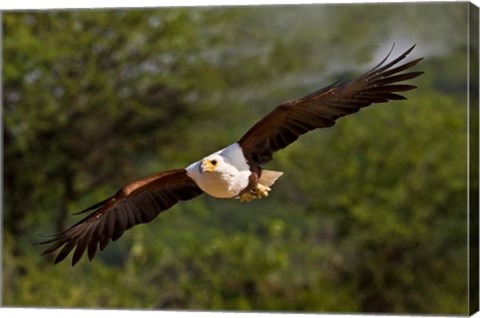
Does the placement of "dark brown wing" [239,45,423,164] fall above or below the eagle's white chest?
above

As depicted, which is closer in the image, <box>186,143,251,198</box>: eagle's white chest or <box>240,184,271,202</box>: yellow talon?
<box>186,143,251,198</box>: eagle's white chest

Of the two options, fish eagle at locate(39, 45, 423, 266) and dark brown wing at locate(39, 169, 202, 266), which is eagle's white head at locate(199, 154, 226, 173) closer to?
fish eagle at locate(39, 45, 423, 266)

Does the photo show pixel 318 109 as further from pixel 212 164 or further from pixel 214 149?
pixel 214 149

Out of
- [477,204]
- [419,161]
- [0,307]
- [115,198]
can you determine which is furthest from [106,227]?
[419,161]

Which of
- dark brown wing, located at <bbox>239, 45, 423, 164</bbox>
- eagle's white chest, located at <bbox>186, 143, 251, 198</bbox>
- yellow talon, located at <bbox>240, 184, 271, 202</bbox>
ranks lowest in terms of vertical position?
yellow talon, located at <bbox>240, 184, 271, 202</bbox>

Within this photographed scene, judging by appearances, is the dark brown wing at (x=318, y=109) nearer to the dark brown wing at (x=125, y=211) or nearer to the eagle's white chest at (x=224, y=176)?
the eagle's white chest at (x=224, y=176)

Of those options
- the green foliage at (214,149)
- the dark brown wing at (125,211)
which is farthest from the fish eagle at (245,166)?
the green foliage at (214,149)

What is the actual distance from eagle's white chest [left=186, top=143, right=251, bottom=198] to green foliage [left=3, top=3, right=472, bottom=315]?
14.6 feet

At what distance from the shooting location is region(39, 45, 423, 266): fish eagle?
5.74 m

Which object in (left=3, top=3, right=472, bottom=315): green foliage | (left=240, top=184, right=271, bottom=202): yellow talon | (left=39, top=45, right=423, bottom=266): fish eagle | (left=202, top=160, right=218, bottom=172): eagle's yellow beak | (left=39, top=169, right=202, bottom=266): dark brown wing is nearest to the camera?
(left=202, top=160, right=218, bottom=172): eagle's yellow beak

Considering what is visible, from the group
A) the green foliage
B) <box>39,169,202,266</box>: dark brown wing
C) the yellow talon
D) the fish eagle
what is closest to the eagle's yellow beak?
the fish eagle

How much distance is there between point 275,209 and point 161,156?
116 cm

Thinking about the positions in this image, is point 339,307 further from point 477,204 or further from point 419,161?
point 477,204

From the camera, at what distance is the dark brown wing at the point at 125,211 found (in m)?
6.33
